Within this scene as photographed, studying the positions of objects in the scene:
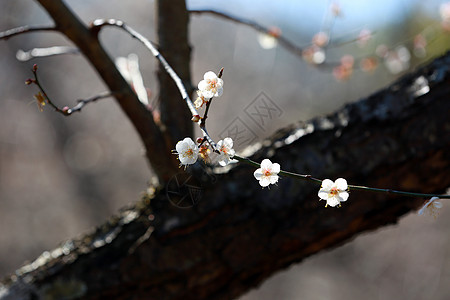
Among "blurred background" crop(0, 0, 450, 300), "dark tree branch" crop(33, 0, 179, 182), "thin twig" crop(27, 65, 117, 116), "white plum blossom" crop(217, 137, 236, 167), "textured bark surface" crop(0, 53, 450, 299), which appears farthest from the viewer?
"blurred background" crop(0, 0, 450, 300)

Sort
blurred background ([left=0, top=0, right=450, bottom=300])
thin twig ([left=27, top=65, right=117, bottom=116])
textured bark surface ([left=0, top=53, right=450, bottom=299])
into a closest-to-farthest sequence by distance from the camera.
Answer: thin twig ([left=27, top=65, right=117, bottom=116]) → textured bark surface ([left=0, top=53, right=450, bottom=299]) → blurred background ([left=0, top=0, right=450, bottom=300])

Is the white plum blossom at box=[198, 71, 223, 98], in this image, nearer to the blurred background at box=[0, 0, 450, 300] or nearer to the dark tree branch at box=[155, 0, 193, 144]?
the dark tree branch at box=[155, 0, 193, 144]

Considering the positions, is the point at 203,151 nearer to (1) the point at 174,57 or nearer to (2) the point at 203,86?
(2) the point at 203,86

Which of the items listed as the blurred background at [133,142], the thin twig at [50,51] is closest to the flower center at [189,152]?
the thin twig at [50,51]

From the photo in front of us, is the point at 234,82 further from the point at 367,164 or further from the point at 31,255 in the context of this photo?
the point at 367,164

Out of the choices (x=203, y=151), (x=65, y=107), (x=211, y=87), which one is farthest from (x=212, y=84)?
(x=65, y=107)

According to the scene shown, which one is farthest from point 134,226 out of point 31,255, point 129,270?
point 31,255

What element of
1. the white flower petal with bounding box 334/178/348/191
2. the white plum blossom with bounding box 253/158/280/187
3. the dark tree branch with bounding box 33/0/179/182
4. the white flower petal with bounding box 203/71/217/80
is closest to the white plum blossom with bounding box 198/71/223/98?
the white flower petal with bounding box 203/71/217/80

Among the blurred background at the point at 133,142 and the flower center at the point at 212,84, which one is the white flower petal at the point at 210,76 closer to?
the flower center at the point at 212,84
